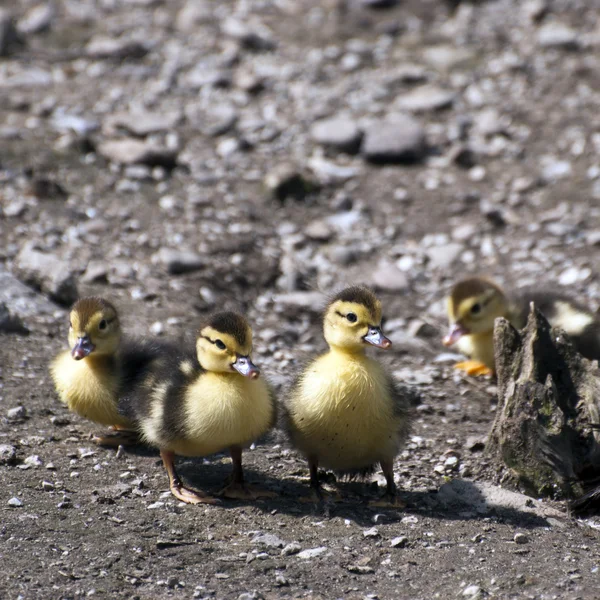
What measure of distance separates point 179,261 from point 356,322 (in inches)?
135

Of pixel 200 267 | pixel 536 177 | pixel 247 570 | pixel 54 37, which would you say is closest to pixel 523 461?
pixel 247 570

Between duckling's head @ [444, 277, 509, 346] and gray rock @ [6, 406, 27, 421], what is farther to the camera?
duckling's head @ [444, 277, 509, 346]

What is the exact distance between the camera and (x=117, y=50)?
12289 millimetres

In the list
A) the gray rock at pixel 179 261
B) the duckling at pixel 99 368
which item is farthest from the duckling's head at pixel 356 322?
the gray rock at pixel 179 261

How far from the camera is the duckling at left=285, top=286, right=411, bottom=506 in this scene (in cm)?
505

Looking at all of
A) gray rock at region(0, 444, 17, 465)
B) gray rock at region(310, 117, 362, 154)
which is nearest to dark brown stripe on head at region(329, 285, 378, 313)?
gray rock at region(0, 444, 17, 465)

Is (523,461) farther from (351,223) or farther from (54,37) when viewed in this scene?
(54,37)

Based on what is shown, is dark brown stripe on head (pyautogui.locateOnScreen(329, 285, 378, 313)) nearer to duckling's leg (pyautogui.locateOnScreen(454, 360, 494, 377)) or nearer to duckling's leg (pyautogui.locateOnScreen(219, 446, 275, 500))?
duckling's leg (pyautogui.locateOnScreen(219, 446, 275, 500))

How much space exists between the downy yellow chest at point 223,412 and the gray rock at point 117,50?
26.5 ft

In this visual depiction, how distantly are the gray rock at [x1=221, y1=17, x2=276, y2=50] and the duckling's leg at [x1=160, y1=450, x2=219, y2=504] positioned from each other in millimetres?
8090

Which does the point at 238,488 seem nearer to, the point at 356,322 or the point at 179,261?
the point at 356,322

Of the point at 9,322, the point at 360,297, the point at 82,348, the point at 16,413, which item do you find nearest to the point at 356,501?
the point at 360,297

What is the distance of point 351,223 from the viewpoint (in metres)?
9.55

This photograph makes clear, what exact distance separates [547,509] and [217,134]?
6642 millimetres
